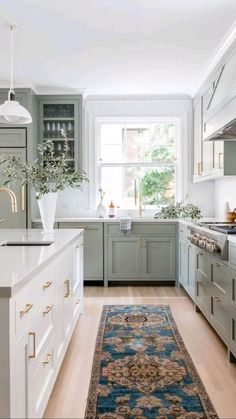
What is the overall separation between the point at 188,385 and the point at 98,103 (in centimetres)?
439

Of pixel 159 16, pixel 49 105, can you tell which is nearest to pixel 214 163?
pixel 159 16

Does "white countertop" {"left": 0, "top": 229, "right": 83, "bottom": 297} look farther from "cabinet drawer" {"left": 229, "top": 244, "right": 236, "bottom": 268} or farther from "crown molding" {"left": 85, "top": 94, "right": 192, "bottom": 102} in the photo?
"crown molding" {"left": 85, "top": 94, "right": 192, "bottom": 102}

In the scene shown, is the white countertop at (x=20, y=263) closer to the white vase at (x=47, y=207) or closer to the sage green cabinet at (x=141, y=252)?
the white vase at (x=47, y=207)

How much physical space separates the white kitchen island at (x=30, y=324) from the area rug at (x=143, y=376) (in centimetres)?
32

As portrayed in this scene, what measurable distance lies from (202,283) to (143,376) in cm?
139

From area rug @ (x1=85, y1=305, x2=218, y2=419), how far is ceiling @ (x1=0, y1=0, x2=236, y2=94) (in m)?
2.67

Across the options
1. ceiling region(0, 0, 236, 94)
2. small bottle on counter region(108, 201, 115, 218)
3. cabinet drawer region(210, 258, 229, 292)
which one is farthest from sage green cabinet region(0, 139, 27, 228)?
cabinet drawer region(210, 258, 229, 292)

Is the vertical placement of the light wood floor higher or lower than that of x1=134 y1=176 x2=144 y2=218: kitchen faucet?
lower

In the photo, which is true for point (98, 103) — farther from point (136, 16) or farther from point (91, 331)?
point (91, 331)

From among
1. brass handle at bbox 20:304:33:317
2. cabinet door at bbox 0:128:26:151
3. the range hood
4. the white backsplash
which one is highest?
cabinet door at bbox 0:128:26:151

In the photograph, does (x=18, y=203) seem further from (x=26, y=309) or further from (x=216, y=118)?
(x=26, y=309)

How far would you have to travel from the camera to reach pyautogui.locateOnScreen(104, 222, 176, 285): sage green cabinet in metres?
5.27

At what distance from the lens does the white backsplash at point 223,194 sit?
15.9 ft

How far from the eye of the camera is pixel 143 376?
253cm
